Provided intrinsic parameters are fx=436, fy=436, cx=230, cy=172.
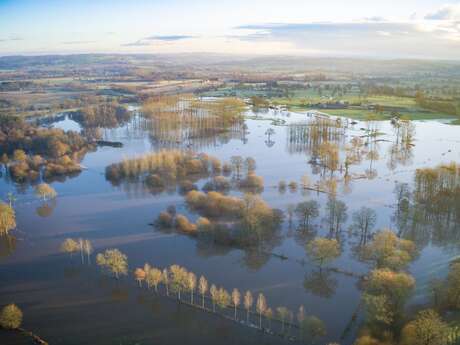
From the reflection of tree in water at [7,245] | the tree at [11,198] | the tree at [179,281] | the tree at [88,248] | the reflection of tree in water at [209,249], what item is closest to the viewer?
the tree at [179,281]

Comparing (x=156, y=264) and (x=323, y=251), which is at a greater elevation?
(x=323, y=251)

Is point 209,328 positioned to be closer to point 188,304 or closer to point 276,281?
point 188,304

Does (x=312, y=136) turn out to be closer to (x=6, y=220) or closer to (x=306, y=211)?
(x=306, y=211)

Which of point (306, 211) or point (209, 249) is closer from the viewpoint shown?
point (209, 249)

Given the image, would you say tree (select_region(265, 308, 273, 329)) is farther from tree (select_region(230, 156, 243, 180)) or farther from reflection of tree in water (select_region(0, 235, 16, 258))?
tree (select_region(230, 156, 243, 180))

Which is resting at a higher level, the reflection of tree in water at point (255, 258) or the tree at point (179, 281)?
the tree at point (179, 281)

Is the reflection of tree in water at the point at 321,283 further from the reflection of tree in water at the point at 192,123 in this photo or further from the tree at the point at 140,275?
the reflection of tree in water at the point at 192,123

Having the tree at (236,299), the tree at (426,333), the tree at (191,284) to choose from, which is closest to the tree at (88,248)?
the tree at (191,284)

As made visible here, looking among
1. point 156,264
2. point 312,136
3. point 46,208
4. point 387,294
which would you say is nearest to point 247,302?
point 387,294

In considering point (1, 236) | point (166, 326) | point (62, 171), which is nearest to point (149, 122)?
point (62, 171)
